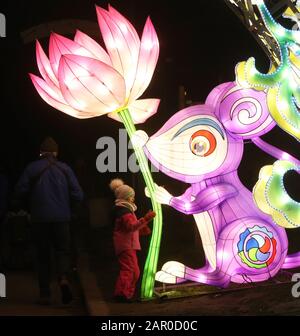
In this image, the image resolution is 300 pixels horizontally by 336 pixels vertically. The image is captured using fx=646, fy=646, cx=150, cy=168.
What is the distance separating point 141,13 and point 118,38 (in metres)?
9.75

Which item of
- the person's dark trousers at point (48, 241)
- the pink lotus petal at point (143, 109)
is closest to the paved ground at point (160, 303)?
the person's dark trousers at point (48, 241)

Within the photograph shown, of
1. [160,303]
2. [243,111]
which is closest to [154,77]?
[243,111]

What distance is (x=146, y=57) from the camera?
6801mm

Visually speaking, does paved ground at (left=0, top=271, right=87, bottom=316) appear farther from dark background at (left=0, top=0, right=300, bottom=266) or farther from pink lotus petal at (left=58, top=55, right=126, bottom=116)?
dark background at (left=0, top=0, right=300, bottom=266)

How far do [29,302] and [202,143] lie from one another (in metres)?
2.72

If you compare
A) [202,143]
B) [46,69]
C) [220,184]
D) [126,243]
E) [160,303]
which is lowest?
[160,303]

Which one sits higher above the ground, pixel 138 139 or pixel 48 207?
pixel 138 139

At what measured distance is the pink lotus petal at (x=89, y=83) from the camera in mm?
6375

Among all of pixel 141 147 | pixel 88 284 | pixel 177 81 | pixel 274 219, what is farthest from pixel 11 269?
pixel 177 81

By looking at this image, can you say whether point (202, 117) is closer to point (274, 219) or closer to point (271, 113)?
point (271, 113)

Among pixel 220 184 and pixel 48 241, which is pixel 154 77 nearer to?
pixel 220 184

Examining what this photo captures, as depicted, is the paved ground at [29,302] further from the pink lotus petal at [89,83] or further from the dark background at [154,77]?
the dark background at [154,77]

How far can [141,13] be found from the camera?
52.7ft

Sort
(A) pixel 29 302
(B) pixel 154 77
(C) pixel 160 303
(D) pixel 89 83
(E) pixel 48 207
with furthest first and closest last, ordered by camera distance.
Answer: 1. (B) pixel 154 77
2. (A) pixel 29 302
3. (E) pixel 48 207
4. (C) pixel 160 303
5. (D) pixel 89 83
